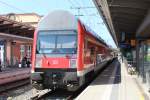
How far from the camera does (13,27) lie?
3102cm

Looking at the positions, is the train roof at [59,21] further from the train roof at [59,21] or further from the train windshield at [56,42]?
the train windshield at [56,42]

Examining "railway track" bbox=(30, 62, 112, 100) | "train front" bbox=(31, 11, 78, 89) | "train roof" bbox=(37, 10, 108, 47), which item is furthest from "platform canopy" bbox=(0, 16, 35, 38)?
"train front" bbox=(31, 11, 78, 89)

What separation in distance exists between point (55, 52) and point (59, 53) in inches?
6.4

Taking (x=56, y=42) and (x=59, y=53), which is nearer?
(x=59, y=53)

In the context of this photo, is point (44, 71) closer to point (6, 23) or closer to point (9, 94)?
point (9, 94)

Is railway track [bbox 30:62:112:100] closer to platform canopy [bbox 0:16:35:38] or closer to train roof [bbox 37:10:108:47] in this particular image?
train roof [bbox 37:10:108:47]

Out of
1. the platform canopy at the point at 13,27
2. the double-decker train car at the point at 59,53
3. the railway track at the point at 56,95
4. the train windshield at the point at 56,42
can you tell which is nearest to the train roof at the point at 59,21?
the double-decker train car at the point at 59,53

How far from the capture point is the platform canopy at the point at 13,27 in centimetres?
2846

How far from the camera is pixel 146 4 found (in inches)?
634

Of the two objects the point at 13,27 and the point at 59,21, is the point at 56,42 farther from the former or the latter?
the point at 13,27

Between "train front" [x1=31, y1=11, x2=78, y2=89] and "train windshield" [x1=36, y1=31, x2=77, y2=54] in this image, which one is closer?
"train front" [x1=31, y1=11, x2=78, y2=89]

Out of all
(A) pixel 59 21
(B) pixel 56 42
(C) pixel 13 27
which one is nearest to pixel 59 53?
(B) pixel 56 42

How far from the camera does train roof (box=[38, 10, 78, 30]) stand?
Result: 15.1 metres

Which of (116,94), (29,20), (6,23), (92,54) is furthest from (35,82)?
(29,20)
